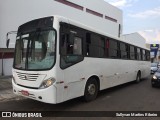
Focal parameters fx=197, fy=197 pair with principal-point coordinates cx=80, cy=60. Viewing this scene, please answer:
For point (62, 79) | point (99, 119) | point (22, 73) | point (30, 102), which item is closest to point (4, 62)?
point (30, 102)

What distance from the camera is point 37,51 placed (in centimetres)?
625

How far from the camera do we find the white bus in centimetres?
593

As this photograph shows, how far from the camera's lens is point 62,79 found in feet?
20.0

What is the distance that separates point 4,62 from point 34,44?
10049mm

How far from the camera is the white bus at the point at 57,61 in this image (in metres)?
5.93

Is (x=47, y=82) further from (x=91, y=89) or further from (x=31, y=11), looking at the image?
(x=31, y=11)

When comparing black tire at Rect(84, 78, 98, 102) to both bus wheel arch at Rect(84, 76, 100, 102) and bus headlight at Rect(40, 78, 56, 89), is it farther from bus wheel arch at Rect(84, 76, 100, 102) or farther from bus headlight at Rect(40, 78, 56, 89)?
bus headlight at Rect(40, 78, 56, 89)

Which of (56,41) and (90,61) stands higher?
(56,41)

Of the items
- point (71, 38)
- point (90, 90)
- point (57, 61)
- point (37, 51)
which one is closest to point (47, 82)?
point (57, 61)

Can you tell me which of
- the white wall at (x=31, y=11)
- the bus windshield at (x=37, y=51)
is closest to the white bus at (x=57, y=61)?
the bus windshield at (x=37, y=51)

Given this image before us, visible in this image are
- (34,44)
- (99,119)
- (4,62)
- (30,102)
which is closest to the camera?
(99,119)

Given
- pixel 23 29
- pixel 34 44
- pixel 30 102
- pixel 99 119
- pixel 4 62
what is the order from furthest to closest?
pixel 4 62
pixel 30 102
pixel 23 29
pixel 34 44
pixel 99 119

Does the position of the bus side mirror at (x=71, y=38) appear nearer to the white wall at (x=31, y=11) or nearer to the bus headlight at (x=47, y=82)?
the bus headlight at (x=47, y=82)

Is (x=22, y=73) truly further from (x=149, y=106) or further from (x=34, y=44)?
(x=149, y=106)
